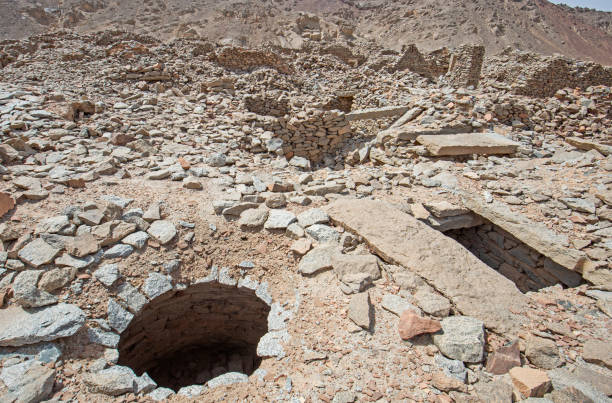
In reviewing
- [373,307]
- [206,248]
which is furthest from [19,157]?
[373,307]

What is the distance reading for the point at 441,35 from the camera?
27812 mm

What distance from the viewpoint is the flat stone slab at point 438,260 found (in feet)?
8.20

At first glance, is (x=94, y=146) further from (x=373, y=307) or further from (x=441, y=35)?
(x=441, y=35)

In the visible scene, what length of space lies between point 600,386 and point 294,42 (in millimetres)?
26399

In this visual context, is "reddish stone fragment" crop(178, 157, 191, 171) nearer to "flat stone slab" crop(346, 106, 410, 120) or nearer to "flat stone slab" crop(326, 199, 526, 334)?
"flat stone slab" crop(326, 199, 526, 334)

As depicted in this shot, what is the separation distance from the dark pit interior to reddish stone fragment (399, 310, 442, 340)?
2.32 meters

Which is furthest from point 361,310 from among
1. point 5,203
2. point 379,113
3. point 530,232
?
point 379,113

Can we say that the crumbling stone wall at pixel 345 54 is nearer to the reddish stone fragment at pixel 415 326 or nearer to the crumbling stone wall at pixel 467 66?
the crumbling stone wall at pixel 467 66

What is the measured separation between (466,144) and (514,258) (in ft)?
6.40

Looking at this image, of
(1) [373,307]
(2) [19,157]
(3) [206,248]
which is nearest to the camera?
(1) [373,307]

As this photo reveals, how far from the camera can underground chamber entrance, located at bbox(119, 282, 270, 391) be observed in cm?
323

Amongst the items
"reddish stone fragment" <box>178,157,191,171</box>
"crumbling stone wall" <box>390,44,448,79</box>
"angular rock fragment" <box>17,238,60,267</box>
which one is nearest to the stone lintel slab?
"reddish stone fragment" <box>178,157,191,171</box>

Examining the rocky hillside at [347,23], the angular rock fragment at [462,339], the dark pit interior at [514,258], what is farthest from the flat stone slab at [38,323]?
the rocky hillside at [347,23]

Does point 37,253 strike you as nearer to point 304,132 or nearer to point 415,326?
point 415,326
